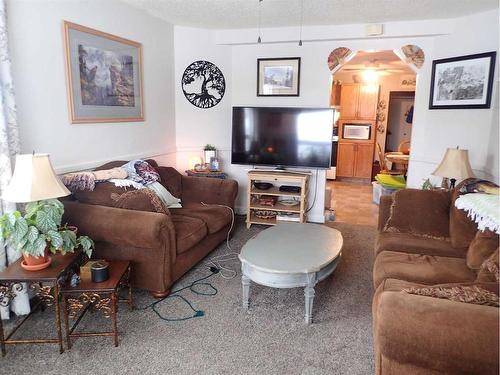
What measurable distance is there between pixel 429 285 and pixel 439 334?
0.71 m

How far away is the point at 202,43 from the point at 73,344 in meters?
3.69

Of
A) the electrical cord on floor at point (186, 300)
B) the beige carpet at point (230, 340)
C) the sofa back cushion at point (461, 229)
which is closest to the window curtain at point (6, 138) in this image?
the beige carpet at point (230, 340)

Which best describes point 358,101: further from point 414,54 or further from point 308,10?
point 308,10

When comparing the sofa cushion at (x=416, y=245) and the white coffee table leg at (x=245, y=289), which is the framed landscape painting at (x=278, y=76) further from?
the white coffee table leg at (x=245, y=289)

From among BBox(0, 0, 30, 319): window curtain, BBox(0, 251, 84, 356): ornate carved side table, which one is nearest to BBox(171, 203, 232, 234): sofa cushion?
BBox(0, 251, 84, 356): ornate carved side table

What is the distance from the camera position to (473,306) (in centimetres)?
147

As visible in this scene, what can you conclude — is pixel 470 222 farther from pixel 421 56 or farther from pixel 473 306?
pixel 421 56

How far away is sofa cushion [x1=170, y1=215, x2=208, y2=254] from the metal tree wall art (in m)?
1.96

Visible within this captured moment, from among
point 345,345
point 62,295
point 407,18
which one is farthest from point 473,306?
point 407,18

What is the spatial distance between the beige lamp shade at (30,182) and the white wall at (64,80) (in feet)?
2.17

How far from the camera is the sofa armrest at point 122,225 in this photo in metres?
A: 2.57

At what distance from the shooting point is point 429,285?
6.86 ft

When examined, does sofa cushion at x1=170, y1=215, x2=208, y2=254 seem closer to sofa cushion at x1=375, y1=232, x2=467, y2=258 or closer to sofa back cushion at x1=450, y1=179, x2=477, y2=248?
sofa cushion at x1=375, y1=232, x2=467, y2=258

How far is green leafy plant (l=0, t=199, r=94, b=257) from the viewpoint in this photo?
204cm
